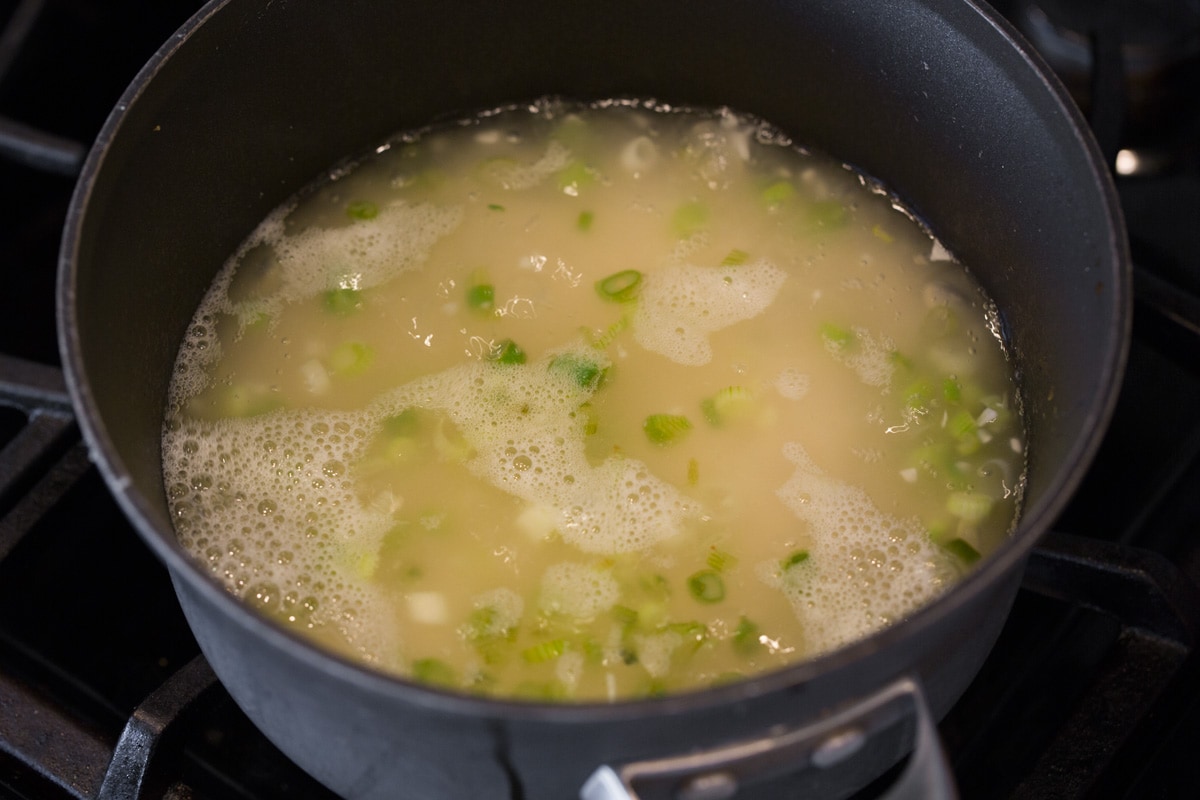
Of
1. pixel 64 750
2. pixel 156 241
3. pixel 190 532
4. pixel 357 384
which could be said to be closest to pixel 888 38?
pixel 357 384

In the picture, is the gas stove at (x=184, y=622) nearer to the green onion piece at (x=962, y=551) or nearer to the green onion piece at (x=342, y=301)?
the green onion piece at (x=962, y=551)

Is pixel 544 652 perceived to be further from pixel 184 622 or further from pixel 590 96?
pixel 590 96

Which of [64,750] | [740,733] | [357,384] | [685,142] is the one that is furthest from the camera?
[685,142]

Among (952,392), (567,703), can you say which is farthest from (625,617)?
(952,392)

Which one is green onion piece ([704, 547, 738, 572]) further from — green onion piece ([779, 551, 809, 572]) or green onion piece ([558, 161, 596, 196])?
green onion piece ([558, 161, 596, 196])

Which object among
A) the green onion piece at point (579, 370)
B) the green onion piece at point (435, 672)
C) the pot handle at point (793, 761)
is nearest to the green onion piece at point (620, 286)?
the green onion piece at point (579, 370)

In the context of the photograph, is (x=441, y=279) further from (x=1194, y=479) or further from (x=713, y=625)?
(x=1194, y=479)
